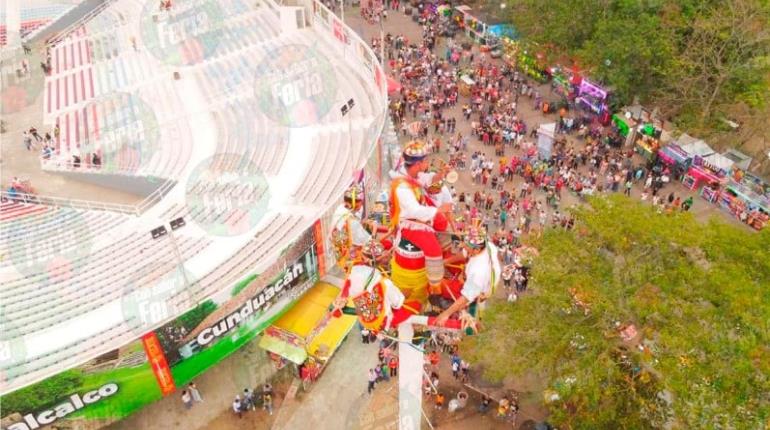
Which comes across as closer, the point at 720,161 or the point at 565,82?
the point at 720,161

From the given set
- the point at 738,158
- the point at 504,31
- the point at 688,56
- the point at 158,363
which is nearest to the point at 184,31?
the point at 504,31

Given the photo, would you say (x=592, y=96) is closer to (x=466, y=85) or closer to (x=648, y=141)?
(x=648, y=141)

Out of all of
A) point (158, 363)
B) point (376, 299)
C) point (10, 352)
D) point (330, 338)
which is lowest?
point (330, 338)

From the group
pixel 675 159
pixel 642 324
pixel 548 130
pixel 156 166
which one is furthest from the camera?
pixel 675 159

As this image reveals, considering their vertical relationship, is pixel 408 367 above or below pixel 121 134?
above

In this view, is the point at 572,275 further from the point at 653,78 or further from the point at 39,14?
the point at 39,14

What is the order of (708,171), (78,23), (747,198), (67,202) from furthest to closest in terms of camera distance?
(78,23), (708,171), (747,198), (67,202)

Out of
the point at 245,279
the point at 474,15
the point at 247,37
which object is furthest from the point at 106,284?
the point at 474,15
